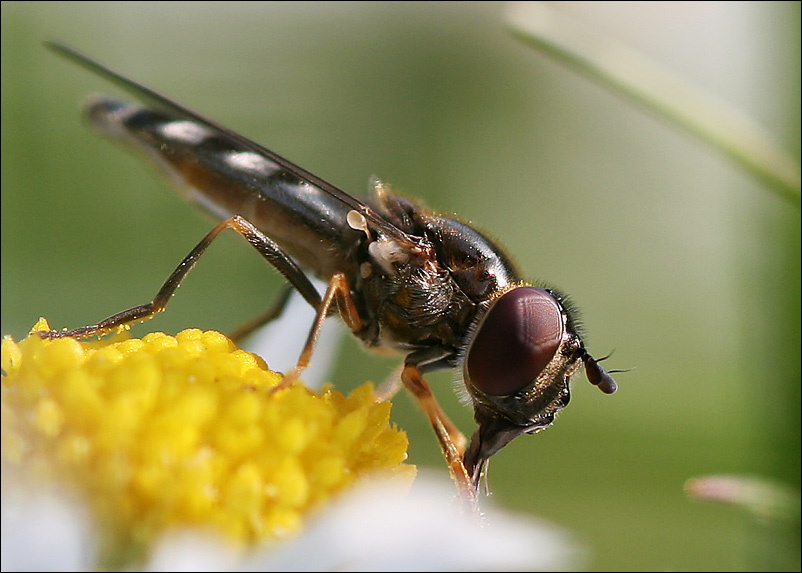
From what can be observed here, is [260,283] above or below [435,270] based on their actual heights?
below

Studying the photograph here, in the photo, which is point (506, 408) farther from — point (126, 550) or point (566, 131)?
point (566, 131)

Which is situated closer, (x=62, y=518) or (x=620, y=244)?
(x=62, y=518)

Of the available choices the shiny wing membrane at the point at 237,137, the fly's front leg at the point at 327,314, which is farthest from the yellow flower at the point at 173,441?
the shiny wing membrane at the point at 237,137

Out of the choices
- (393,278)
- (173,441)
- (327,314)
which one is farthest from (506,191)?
(173,441)

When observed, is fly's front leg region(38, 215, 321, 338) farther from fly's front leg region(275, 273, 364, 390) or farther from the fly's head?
the fly's head

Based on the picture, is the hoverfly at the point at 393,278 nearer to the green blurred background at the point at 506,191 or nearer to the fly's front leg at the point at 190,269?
the fly's front leg at the point at 190,269

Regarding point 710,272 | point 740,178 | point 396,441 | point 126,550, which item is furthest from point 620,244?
point 126,550

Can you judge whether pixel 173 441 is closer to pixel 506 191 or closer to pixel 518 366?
pixel 518 366
